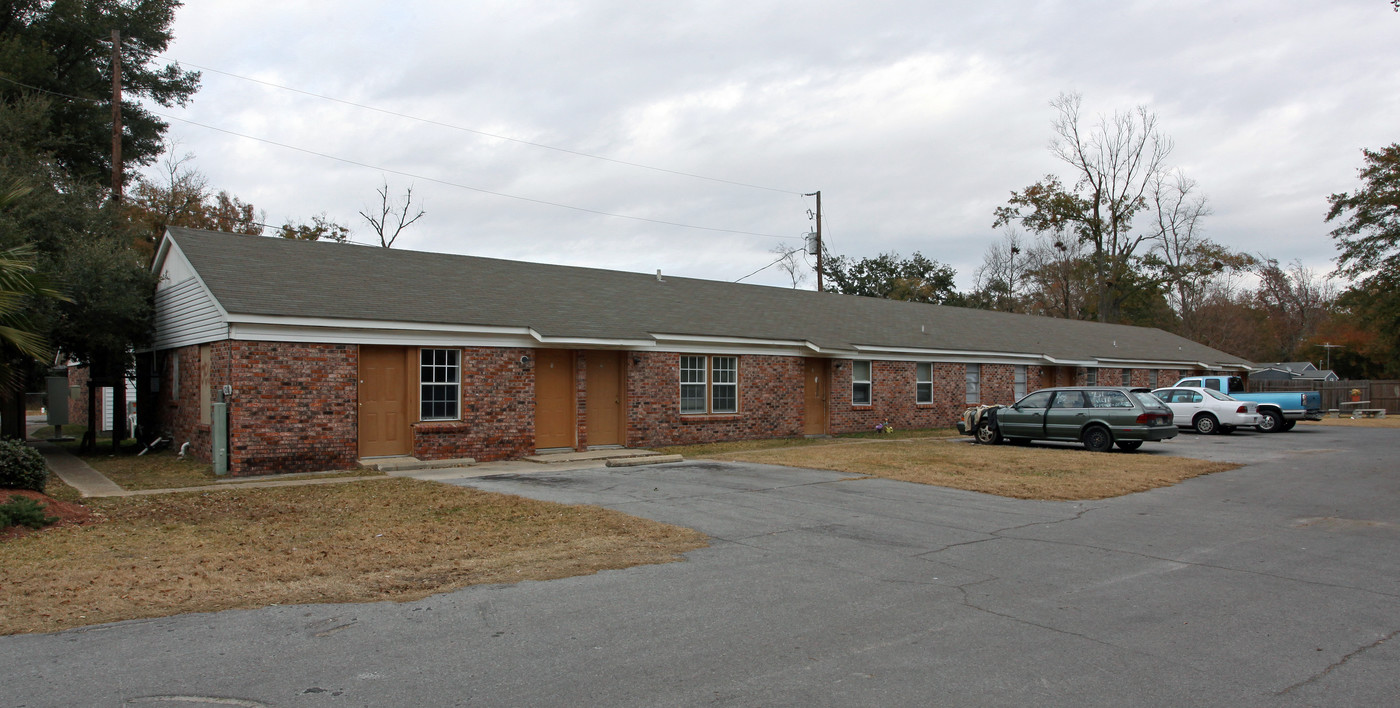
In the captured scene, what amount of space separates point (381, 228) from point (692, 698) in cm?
3899

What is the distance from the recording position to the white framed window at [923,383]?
26.4 metres

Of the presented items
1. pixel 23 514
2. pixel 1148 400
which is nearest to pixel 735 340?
pixel 1148 400

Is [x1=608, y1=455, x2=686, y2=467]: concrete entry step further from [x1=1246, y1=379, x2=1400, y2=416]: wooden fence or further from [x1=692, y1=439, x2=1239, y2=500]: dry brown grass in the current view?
[x1=1246, y1=379, x2=1400, y2=416]: wooden fence

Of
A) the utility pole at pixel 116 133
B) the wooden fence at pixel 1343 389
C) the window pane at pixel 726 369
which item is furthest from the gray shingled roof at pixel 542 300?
the wooden fence at pixel 1343 389

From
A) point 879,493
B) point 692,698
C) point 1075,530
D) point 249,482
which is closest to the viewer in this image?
point 692,698

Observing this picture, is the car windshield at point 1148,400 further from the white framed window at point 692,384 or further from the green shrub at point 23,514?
the green shrub at point 23,514

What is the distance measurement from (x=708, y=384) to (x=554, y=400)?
4254 mm

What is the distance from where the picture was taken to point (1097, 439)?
62.5ft

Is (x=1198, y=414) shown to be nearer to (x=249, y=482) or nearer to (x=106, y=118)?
(x=249, y=482)

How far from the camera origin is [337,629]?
562 centimetres

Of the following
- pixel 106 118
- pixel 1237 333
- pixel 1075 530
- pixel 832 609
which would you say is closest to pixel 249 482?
pixel 832 609

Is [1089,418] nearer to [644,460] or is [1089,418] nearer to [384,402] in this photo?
[644,460]

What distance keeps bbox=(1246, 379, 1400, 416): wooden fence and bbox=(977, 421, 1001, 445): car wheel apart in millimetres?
26644

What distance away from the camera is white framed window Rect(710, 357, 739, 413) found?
68.8 ft
